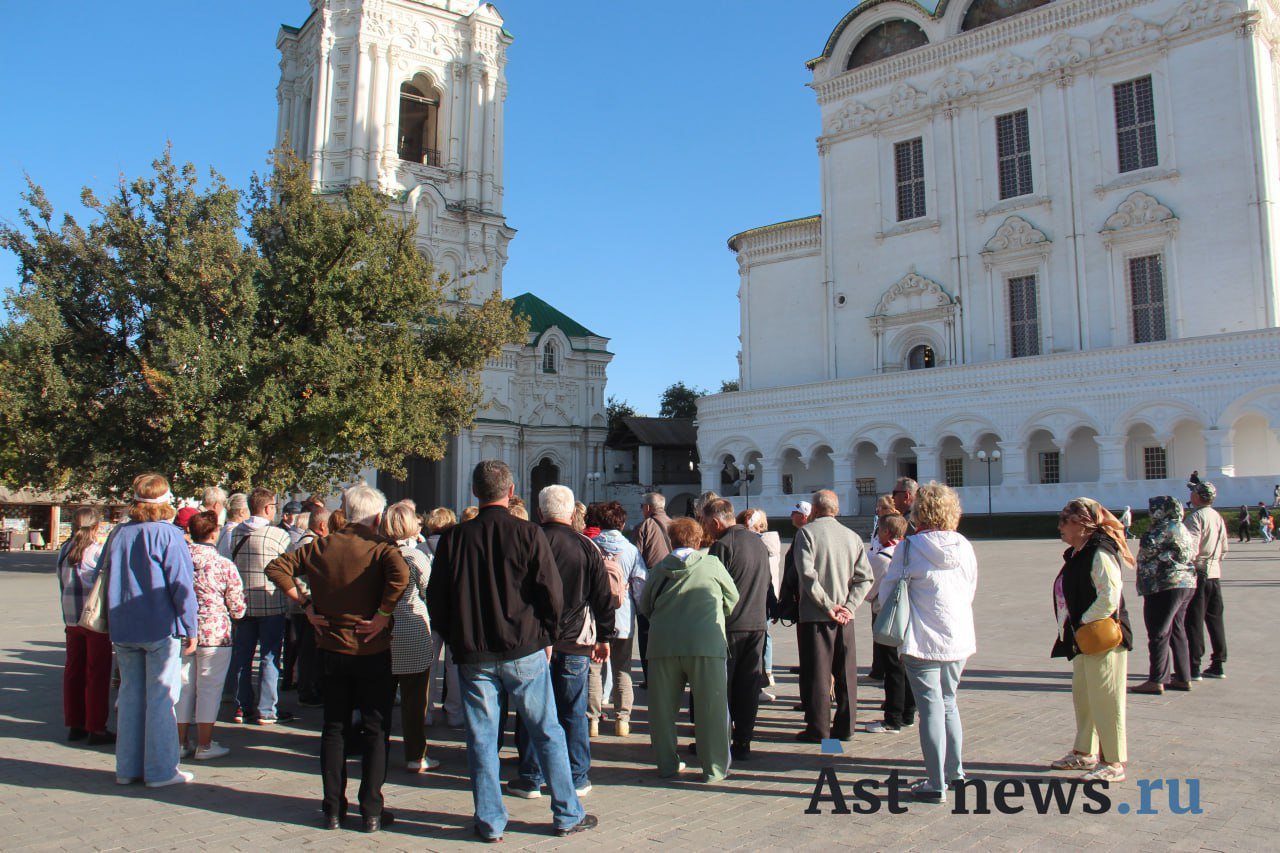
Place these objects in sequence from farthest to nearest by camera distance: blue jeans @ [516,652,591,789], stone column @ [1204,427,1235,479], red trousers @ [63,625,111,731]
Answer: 1. stone column @ [1204,427,1235,479]
2. red trousers @ [63,625,111,731]
3. blue jeans @ [516,652,591,789]

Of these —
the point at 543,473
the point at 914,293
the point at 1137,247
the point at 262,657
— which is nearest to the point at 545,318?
the point at 543,473

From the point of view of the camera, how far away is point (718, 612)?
639 cm

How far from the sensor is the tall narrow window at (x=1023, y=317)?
3694 centimetres

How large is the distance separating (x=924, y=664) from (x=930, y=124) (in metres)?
37.9

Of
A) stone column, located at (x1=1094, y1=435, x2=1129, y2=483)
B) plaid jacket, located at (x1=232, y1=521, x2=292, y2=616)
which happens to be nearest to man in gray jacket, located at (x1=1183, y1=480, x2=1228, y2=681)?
plaid jacket, located at (x1=232, y1=521, x2=292, y2=616)

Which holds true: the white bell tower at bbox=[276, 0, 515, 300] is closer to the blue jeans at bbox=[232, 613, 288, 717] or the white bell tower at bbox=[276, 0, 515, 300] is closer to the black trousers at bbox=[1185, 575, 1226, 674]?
the blue jeans at bbox=[232, 613, 288, 717]

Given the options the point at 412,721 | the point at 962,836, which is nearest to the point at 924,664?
the point at 962,836

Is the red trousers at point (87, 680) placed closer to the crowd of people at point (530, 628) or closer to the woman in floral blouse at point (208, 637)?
the crowd of people at point (530, 628)

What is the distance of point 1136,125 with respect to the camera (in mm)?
34906

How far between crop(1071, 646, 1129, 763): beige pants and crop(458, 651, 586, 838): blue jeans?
3.39 metres

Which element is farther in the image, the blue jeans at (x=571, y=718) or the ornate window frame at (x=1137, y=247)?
the ornate window frame at (x=1137, y=247)

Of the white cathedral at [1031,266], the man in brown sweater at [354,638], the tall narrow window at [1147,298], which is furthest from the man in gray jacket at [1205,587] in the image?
the tall narrow window at [1147,298]

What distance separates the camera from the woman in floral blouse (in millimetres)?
6793

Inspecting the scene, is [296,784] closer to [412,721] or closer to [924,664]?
[412,721]
